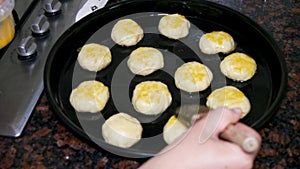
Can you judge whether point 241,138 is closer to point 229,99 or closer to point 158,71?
point 229,99

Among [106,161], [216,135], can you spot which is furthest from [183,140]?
[106,161]

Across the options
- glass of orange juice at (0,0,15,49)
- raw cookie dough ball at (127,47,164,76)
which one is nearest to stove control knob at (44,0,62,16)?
glass of orange juice at (0,0,15,49)

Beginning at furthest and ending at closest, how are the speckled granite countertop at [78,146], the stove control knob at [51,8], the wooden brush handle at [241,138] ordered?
the stove control knob at [51,8] → the speckled granite countertop at [78,146] → the wooden brush handle at [241,138]

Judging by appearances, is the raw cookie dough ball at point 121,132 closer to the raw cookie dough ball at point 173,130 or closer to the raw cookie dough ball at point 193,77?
the raw cookie dough ball at point 173,130

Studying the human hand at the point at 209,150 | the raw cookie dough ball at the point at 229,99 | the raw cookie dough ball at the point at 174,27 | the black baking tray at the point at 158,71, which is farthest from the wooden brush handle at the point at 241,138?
the raw cookie dough ball at the point at 174,27

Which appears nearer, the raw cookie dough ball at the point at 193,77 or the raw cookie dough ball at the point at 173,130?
the raw cookie dough ball at the point at 173,130

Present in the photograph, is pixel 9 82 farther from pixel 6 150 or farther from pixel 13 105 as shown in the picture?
pixel 6 150

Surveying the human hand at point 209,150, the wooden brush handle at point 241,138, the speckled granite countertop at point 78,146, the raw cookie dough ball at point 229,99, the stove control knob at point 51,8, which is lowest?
the speckled granite countertop at point 78,146
